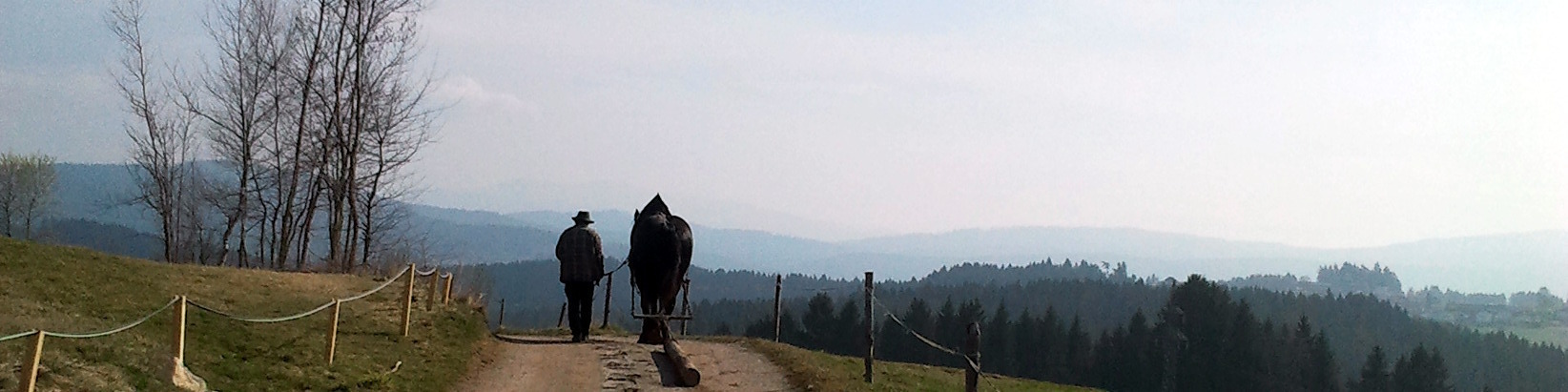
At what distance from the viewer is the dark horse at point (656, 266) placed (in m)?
21.5

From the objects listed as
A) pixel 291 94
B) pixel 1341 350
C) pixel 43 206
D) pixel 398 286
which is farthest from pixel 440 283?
pixel 1341 350

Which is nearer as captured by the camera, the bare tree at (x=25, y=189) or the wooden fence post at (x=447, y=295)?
the wooden fence post at (x=447, y=295)

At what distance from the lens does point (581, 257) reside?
21672 millimetres

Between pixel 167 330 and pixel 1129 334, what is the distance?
310 ft

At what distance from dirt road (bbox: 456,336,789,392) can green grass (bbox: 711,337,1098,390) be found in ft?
1.14

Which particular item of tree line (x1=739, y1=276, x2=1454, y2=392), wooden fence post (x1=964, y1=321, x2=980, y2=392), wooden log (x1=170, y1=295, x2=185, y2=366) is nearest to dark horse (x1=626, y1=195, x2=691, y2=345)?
wooden fence post (x1=964, y1=321, x2=980, y2=392)

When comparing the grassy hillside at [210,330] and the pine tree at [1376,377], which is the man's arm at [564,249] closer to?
the grassy hillside at [210,330]

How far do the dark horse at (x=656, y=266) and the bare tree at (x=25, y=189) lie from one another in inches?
1717

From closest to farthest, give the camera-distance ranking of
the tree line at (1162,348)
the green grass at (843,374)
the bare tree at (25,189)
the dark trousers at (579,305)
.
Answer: the green grass at (843,374)
the dark trousers at (579,305)
the bare tree at (25,189)
the tree line at (1162,348)

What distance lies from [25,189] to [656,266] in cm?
5205

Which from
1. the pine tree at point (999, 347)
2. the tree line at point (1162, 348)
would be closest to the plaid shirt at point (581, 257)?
the tree line at point (1162, 348)

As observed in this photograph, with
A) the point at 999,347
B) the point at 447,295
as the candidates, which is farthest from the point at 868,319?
the point at 999,347

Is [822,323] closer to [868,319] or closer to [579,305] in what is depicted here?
[579,305]

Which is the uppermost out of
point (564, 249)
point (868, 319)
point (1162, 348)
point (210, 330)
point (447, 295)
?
point (564, 249)
